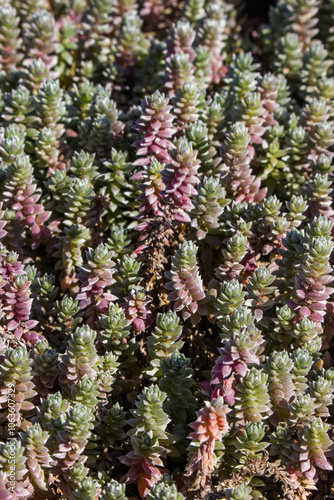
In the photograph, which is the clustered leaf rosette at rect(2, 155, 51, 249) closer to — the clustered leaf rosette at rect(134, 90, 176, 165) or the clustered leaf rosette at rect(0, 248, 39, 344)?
the clustered leaf rosette at rect(0, 248, 39, 344)

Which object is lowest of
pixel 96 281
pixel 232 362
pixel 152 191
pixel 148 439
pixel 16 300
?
pixel 148 439

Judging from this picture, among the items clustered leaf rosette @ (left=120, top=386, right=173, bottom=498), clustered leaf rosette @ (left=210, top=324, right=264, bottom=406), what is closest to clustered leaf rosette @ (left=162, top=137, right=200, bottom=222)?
clustered leaf rosette @ (left=210, top=324, right=264, bottom=406)

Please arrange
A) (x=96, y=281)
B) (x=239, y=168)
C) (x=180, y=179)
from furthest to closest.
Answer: (x=239, y=168) → (x=180, y=179) → (x=96, y=281)

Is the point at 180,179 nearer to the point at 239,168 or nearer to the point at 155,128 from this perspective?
the point at 155,128

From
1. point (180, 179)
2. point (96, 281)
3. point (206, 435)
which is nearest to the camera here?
point (206, 435)

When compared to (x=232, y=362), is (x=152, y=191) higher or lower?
higher

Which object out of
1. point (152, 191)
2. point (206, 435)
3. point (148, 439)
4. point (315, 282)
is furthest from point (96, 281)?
point (315, 282)
